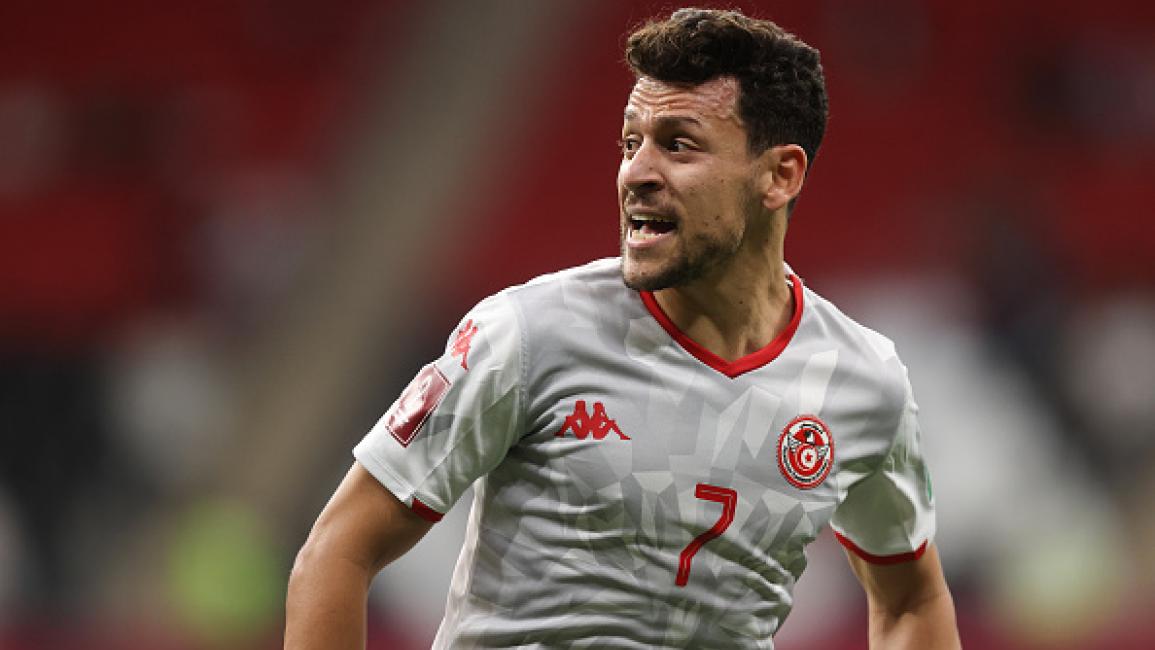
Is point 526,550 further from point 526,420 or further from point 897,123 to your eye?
point 897,123

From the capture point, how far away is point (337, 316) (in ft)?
26.4

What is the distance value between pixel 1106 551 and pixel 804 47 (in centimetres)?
527

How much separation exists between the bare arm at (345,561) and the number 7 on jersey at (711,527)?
36cm

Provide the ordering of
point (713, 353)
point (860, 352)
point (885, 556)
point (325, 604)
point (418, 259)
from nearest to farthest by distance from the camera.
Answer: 1. point (325, 604)
2. point (713, 353)
3. point (860, 352)
4. point (885, 556)
5. point (418, 259)

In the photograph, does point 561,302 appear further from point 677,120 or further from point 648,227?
point 677,120

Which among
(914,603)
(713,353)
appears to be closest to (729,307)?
(713,353)

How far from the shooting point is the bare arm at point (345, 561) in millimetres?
2205

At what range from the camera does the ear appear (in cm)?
245

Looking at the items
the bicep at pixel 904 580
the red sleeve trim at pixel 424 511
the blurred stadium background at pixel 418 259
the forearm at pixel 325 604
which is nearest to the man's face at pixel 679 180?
the red sleeve trim at pixel 424 511

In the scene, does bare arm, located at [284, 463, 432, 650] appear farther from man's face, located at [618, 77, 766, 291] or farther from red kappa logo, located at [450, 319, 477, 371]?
man's face, located at [618, 77, 766, 291]

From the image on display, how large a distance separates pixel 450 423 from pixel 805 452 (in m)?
0.55

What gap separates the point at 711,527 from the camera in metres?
2.37

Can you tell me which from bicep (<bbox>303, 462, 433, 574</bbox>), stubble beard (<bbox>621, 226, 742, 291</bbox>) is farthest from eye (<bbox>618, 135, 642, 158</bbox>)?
bicep (<bbox>303, 462, 433, 574</bbox>)

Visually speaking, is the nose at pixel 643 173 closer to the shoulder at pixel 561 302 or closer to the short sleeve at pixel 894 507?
the shoulder at pixel 561 302
